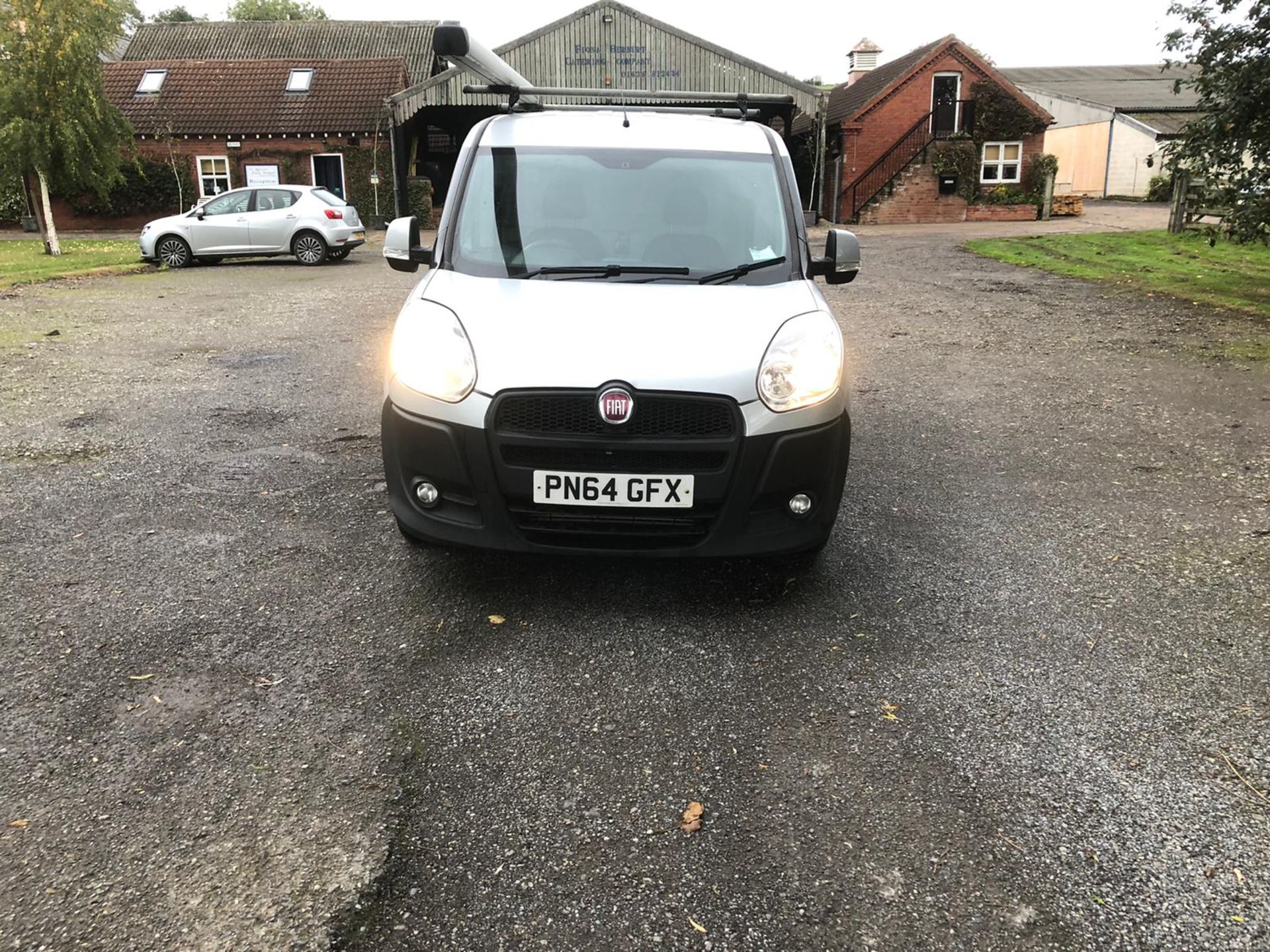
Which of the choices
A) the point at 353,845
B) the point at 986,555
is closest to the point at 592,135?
the point at 986,555

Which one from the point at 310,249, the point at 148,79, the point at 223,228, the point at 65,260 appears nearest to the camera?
the point at 223,228

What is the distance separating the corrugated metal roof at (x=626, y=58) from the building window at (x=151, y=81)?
11545 mm

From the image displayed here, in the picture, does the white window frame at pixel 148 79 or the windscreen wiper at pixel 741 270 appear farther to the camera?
the white window frame at pixel 148 79

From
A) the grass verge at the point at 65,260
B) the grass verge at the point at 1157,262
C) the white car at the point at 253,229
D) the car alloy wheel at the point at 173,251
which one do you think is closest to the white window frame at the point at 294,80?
the grass verge at the point at 65,260

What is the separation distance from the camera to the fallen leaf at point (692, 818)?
8.72 feet

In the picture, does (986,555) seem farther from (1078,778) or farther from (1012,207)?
(1012,207)

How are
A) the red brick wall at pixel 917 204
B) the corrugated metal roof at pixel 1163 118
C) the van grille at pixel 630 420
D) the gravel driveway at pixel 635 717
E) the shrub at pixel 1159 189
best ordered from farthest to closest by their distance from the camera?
the corrugated metal roof at pixel 1163 118 < the shrub at pixel 1159 189 < the red brick wall at pixel 917 204 < the van grille at pixel 630 420 < the gravel driveway at pixel 635 717

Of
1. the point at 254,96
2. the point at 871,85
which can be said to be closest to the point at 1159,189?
the point at 871,85

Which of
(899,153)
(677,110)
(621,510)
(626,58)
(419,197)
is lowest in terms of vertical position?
(621,510)

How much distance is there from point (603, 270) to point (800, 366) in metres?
1.11

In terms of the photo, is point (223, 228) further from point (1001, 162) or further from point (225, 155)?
point (1001, 162)

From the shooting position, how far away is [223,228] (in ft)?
65.3

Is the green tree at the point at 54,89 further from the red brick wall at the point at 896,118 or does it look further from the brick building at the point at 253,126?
the red brick wall at the point at 896,118

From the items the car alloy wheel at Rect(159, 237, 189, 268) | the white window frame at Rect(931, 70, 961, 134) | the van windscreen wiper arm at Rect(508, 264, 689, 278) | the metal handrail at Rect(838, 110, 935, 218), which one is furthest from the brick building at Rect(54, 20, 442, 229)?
the van windscreen wiper arm at Rect(508, 264, 689, 278)
